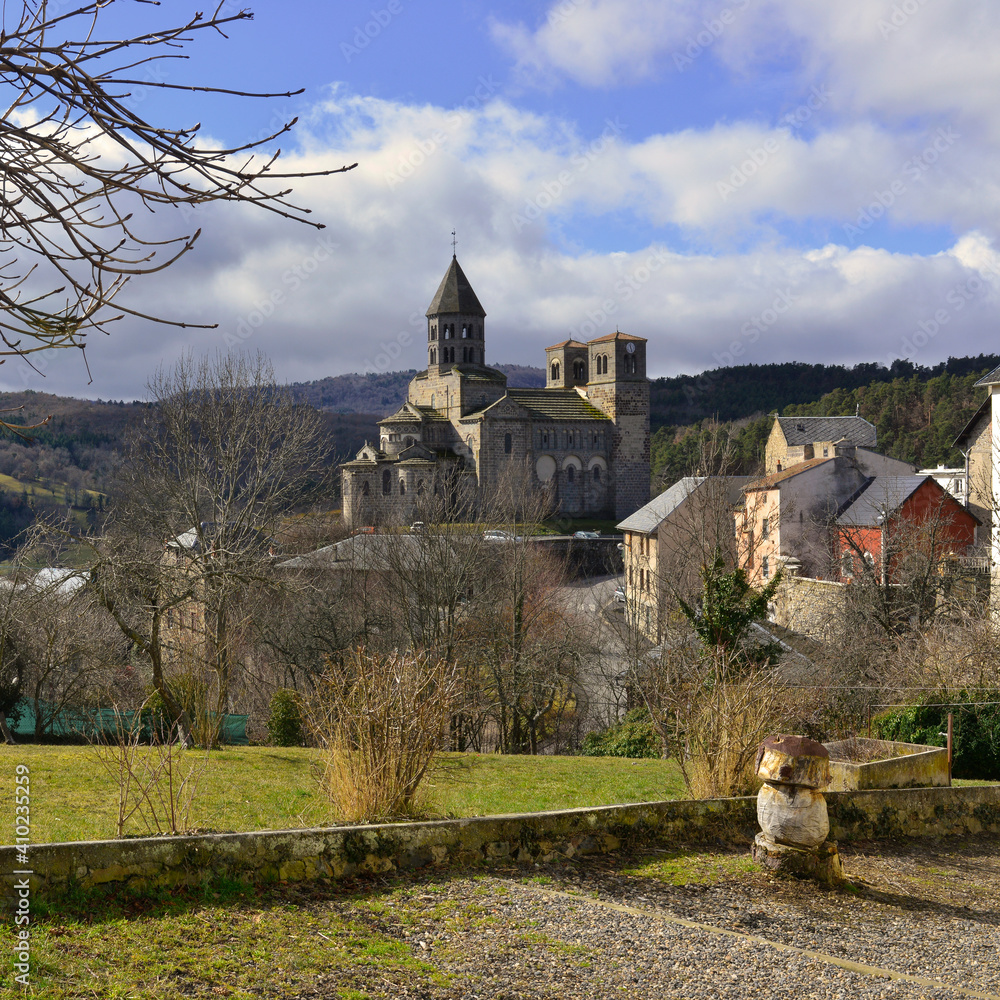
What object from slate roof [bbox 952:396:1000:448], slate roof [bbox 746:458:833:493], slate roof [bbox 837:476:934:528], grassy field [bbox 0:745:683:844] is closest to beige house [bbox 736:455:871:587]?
slate roof [bbox 746:458:833:493]

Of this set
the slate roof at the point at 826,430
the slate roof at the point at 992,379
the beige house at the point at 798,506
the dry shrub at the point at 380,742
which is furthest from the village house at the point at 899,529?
the slate roof at the point at 826,430

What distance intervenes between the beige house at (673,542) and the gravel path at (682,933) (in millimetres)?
15869

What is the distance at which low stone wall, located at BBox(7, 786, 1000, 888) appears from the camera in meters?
4.97

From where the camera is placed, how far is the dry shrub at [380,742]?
21.6 ft

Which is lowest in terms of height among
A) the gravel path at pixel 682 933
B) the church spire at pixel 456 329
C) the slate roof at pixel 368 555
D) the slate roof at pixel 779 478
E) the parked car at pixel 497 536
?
the gravel path at pixel 682 933

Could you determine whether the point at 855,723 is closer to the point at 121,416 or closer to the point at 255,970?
the point at 255,970

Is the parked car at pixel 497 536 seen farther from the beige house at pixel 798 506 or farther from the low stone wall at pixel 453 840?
the low stone wall at pixel 453 840

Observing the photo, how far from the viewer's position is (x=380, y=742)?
662 centimetres

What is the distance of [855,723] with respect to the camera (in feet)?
51.4

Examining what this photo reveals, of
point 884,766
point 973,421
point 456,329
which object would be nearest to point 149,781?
point 884,766

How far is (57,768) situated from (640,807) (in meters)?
8.26

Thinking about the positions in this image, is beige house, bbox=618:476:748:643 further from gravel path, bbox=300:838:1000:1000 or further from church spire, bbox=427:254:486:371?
church spire, bbox=427:254:486:371

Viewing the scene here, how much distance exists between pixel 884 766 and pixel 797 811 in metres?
4.05

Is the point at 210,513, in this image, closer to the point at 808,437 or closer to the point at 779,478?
the point at 779,478
